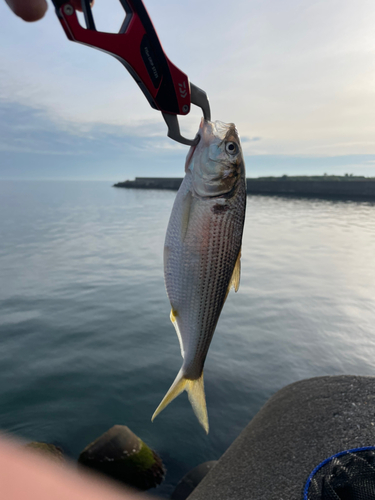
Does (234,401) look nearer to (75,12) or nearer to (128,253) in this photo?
(75,12)

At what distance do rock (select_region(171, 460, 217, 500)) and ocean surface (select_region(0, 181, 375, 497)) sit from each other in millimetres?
250

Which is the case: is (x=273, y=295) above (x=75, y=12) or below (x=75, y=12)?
below

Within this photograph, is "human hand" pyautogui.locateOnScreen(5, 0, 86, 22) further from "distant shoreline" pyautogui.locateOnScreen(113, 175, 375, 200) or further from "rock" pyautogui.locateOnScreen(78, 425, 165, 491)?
"distant shoreline" pyautogui.locateOnScreen(113, 175, 375, 200)

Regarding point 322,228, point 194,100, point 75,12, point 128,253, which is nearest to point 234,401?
point 194,100

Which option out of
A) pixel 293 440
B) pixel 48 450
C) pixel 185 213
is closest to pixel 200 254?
pixel 185 213

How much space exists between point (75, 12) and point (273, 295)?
1279 centimetres

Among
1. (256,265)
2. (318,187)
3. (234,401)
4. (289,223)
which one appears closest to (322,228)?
(289,223)

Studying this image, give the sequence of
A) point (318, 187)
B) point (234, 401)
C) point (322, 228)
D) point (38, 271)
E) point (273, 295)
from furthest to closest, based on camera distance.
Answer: point (318, 187), point (322, 228), point (38, 271), point (273, 295), point (234, 401)

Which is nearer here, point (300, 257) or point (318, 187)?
point (300, 257)

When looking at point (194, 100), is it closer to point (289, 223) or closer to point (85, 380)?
point (85, 380)

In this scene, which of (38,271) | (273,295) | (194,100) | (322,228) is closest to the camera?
(194,100)

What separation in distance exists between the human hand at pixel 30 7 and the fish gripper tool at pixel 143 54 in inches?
5.1

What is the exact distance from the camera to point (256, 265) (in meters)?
18.1

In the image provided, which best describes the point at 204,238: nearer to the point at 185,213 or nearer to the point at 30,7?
the point at 185,213
